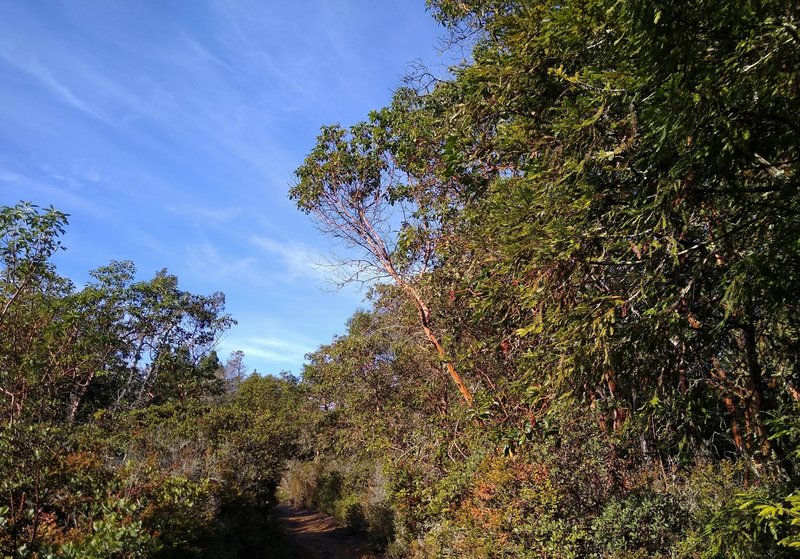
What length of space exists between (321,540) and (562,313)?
627 inches

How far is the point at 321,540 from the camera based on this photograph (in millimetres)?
16922

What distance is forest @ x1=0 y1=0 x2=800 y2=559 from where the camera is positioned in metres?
3.46

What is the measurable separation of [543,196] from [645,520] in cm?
456

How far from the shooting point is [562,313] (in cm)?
468

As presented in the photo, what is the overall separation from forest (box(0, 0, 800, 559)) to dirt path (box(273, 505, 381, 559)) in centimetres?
273

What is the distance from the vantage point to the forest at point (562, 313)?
346 centimetres

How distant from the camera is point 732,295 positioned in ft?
12.4

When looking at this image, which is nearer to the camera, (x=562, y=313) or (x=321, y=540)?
(x=562, y=313)

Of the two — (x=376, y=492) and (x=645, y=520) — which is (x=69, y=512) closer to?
(x=645, y=520)

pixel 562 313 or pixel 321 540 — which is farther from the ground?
pixel 562 313

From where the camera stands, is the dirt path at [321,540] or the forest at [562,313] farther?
the dirt path at [321,540]

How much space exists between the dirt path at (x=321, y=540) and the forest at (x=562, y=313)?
Result: 8.95ft

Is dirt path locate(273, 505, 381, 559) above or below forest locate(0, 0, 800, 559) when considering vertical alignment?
below

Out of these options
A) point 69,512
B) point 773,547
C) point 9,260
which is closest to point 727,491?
point 773,547
